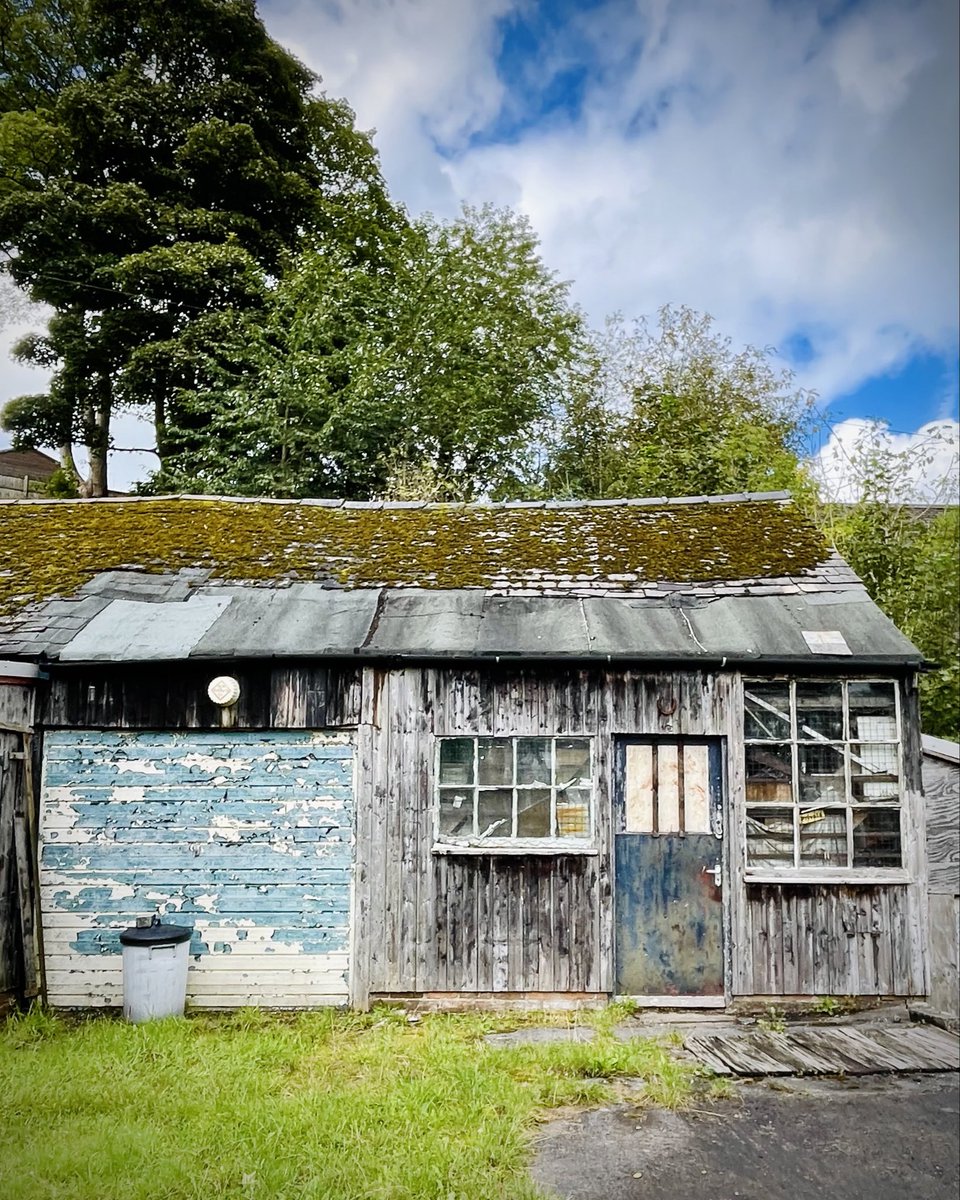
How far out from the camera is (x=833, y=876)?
7.20 meters

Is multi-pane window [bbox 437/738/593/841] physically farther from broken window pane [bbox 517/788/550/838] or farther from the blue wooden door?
the blue wooden door

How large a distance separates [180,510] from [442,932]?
253 inches

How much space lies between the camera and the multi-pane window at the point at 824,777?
7.32 metres

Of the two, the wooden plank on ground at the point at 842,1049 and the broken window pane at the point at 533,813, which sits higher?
the broken window pane at the point at 533,813

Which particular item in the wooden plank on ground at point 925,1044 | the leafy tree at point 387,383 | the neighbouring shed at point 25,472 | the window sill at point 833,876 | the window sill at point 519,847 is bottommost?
the wooden plank on ground at point 925,1044

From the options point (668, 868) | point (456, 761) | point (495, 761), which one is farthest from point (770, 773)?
point (456, 761)

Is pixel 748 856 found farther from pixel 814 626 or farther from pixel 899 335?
pixel 899 335

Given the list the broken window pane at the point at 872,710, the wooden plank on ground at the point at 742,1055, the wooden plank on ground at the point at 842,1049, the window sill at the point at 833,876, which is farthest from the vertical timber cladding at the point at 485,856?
the wooden plank on ground at the point at 842,1049

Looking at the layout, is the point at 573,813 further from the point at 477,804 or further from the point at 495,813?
the point at 477,804

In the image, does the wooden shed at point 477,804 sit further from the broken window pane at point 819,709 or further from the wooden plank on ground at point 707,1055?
the wooden plank on ground at point 707,1055

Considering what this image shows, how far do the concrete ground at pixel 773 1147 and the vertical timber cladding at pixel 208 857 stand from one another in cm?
292

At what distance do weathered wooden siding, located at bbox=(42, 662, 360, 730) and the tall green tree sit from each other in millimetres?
7466

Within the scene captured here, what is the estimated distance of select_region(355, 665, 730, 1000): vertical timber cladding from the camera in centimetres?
716

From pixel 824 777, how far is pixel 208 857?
5.46 metres
